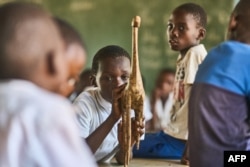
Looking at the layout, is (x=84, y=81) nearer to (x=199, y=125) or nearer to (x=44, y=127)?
(x=199, y=125)

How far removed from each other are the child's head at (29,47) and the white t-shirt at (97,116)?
89 centimetres

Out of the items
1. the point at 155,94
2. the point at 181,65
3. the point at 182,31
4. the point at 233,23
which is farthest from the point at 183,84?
the point at 155,94

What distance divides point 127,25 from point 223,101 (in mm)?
2871

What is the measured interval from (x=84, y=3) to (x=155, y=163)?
2.56 m

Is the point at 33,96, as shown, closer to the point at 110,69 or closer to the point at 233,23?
the point at 233,23

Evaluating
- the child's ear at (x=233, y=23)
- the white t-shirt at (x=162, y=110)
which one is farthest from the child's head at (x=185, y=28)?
the white t-shirt at (x=162, y=110)

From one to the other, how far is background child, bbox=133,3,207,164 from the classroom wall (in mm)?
2050

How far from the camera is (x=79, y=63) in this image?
864 mm

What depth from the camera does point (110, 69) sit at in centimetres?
171

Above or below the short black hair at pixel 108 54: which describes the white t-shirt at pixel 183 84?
below

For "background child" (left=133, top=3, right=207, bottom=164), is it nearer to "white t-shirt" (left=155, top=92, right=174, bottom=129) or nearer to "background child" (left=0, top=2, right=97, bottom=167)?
"background child" (left=0, top=2, right=97, bottom=167)

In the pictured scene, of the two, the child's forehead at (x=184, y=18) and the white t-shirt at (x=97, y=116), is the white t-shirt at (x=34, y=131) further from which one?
the child's forehead at (x=184, y=18)

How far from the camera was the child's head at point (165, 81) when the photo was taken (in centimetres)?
402

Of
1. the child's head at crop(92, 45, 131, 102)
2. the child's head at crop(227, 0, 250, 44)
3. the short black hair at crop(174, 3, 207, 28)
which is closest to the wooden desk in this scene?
the child's head at crop(92, 45, 131, 102)
